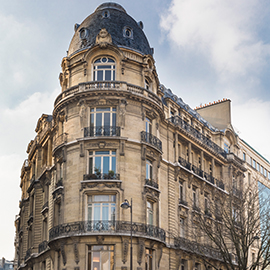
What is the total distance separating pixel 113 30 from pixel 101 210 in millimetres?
14518

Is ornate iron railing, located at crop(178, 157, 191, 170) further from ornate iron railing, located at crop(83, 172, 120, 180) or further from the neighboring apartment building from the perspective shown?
ornate iron railing, located at crop(83, 172, 120, 180)

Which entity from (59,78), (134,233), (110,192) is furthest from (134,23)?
(134,233)

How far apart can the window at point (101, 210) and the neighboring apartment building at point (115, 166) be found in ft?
0.22

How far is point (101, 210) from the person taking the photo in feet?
110

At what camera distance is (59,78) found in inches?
1606

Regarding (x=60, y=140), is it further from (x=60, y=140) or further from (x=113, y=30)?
(x=113, y=30)

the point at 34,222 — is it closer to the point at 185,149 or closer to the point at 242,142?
the point at 185,149

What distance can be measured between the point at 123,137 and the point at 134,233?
6.76m

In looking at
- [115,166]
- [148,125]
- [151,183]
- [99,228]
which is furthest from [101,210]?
[148,125]

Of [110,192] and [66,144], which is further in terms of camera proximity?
[66,144]

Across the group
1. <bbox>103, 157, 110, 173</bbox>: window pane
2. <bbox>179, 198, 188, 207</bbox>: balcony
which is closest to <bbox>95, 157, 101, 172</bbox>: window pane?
<bbox>103, 157, 110, 173</bbox>: window pane

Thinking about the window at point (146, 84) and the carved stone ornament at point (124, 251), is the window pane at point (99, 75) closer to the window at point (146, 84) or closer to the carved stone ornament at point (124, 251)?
the window at point (146, 84)

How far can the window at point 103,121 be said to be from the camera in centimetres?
3525

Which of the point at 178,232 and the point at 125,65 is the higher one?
the point at 125,65
